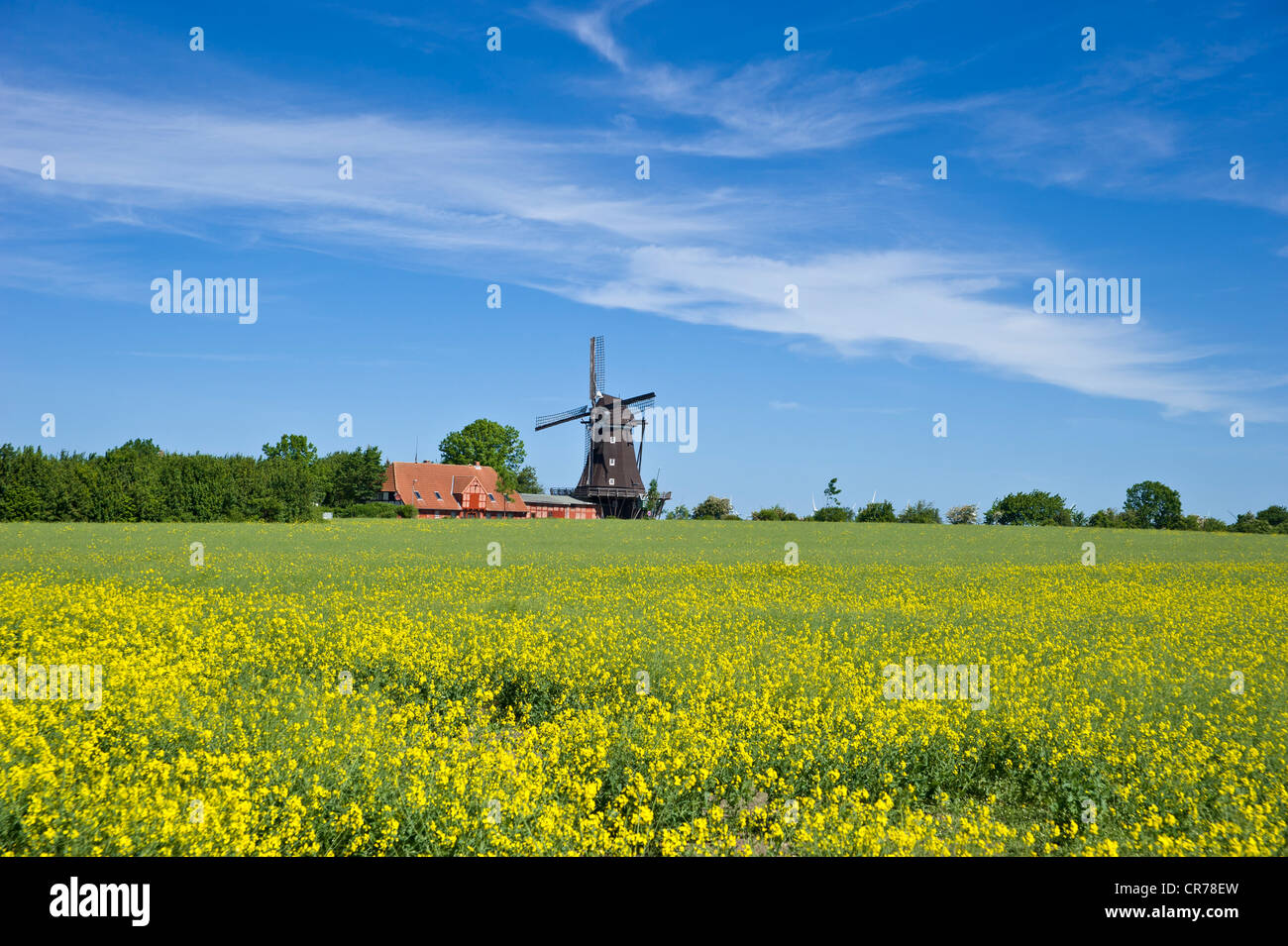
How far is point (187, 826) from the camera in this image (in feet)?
20.6

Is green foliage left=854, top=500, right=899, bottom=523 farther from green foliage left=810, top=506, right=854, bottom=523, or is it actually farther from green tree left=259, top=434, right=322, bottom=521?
green tree left=259, top=434, right=322, bottom=521

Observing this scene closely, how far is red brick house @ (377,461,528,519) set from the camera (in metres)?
92.9

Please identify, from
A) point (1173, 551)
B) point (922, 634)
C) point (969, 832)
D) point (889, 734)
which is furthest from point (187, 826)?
point (1173, 551)

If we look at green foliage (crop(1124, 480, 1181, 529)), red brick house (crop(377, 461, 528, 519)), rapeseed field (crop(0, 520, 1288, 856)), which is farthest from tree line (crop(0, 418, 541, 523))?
green foliage (crop(1124, 480, 1181, 529))

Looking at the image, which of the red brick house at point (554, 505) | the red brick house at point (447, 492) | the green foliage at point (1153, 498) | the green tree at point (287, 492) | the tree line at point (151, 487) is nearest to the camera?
the tree line at point (151, 487)

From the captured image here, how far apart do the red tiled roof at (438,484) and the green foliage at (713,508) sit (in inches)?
873

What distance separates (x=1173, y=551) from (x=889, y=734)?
48927 millimetres

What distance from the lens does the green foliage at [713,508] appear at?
90.5 meters

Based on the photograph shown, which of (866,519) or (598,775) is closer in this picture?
(598,775)

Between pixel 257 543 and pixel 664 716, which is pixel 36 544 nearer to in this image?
pixel 257 543
